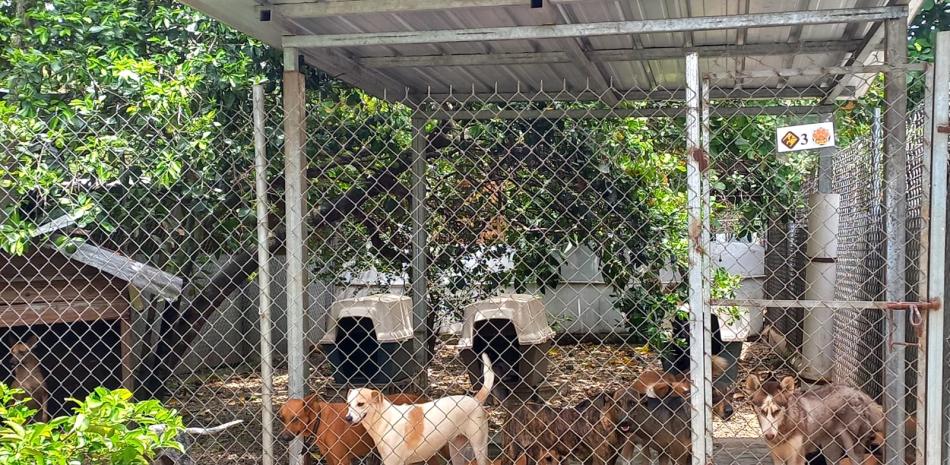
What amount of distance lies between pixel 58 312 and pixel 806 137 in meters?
4.00

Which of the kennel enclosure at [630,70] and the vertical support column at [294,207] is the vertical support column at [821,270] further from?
the vertical support column at [294,207]

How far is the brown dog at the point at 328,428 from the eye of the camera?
4344mm

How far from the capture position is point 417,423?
456cm

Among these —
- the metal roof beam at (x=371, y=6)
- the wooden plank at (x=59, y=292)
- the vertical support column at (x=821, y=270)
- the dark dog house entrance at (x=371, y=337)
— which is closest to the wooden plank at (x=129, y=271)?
the wooden plank at (x=59, y=292)

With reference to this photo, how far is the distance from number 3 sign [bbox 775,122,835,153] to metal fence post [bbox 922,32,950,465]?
1.21 feet

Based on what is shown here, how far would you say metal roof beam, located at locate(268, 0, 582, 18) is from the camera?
3.82 metres

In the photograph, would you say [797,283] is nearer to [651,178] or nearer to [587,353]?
[587,353]

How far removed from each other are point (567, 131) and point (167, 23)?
2.99 m

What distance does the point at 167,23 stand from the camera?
621 centimetres

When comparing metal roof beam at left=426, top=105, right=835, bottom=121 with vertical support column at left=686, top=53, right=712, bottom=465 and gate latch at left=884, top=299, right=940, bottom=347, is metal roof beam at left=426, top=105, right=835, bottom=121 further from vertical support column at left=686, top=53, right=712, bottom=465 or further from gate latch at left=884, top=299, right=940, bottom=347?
gate latch at left=884, top=299, right=940, bottom=347

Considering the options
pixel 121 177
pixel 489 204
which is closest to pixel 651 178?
pixel 489 204

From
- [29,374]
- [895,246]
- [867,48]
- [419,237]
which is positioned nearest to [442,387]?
[419,237]

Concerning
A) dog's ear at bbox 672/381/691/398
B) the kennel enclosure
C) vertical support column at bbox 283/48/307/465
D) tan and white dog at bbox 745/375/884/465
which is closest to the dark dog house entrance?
the kennel enclosure

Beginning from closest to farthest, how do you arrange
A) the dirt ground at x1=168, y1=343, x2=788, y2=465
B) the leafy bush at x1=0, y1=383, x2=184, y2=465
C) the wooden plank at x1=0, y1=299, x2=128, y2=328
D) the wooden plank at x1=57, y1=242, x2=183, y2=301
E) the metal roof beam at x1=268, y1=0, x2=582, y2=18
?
the leafy bush at x1=0, y1=383, x2=184, y2=465, the metal roof beam at x1=268, y1=0, x2=582, y2=18, the wooden plank at x1=57, y1=242, x2=183, y2=301, the wooden plank at x1=0, y1=299, x2=128, y2=328, the dirt ground at x1=168, y1=343, x2=788, y2=465
